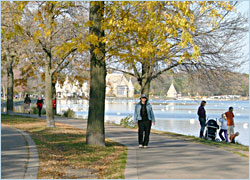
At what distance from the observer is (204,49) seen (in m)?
23.8

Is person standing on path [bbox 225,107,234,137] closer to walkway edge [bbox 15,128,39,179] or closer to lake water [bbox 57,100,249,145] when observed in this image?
lake water [bbox 57,100,249,145]

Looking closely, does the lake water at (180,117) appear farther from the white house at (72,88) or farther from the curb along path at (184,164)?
the curb along path at (184,164)

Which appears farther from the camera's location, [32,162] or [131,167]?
[32,162]

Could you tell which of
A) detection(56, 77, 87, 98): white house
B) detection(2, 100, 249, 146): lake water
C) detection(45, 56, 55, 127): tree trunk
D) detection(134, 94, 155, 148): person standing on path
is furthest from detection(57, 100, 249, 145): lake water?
detection(134, 94, 155, 148): person standing on path

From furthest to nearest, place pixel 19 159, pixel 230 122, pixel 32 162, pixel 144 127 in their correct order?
pixel 230 122 → pixel 144 127 → pixel 19 159 → pixel 32 162

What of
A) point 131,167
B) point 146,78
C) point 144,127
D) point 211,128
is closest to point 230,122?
point 211,128

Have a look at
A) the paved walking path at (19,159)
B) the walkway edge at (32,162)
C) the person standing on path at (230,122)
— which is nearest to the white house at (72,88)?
the person standing on path at (230,122)

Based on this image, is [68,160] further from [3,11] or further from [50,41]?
[3,11]

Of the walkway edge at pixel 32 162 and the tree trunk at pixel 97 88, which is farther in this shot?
the tree trunk at pixel 97 88

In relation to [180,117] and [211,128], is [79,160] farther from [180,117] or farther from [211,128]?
[180,117]

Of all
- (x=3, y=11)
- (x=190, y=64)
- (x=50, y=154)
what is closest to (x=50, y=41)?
(x=3, y=11)

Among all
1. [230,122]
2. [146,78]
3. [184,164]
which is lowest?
[184,164]

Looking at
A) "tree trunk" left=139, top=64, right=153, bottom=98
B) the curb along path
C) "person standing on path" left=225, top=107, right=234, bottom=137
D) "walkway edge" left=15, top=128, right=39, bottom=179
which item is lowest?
the curb along path

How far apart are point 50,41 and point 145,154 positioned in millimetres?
10877
